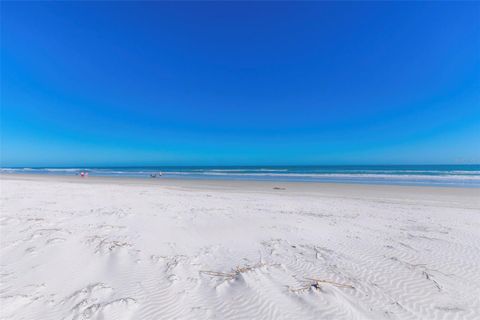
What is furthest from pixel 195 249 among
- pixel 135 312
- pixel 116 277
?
pixel 135 312

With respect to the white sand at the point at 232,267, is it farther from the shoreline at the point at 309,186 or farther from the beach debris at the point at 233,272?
the shoreline at the point at 309,186

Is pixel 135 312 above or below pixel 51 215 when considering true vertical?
below

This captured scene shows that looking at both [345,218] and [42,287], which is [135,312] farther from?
[345,218]

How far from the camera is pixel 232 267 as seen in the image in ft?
14.3

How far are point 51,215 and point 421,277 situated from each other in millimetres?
10742

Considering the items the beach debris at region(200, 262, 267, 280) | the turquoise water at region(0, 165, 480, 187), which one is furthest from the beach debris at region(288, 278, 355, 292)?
the turquoise water at region(0, 165, 480, 187)

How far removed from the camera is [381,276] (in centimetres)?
413

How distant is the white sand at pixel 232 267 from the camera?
3160 millimetres

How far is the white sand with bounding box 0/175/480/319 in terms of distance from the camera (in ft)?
10.4

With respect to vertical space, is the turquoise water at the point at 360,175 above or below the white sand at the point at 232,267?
above

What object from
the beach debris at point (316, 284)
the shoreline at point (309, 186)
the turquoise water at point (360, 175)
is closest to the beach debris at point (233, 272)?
the beach debris at point (316, 284)

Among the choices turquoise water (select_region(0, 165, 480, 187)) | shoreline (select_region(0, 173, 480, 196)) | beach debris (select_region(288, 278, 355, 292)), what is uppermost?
turquoise water (select_region(0, 165, 480, 187))

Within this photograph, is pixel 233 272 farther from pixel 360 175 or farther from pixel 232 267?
pixel 360 175

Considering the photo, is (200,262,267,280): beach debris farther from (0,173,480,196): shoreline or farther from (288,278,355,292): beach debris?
(0,173,480,196): shoreline
